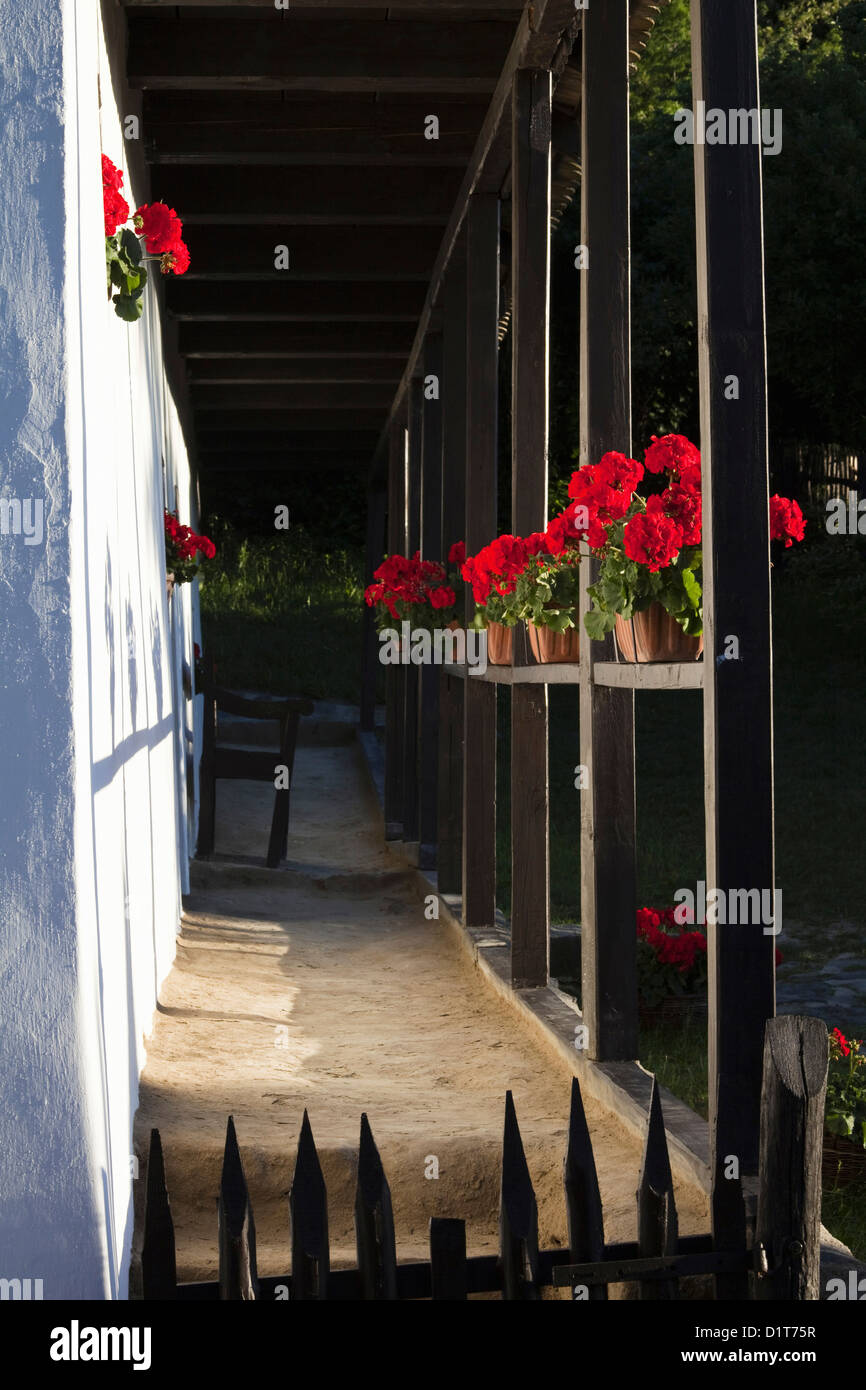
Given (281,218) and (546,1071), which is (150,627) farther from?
(281,218)

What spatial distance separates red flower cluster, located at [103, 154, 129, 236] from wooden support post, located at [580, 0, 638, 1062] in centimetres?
135

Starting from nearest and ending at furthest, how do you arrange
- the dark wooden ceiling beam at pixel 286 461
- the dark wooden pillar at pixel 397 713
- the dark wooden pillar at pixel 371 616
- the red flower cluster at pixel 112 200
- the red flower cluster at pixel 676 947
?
the red flower cluster at pixel 112 200 < the red flower cluster at pixel 676 947 < the dark wooden pillar at pixel 397 713 < the dark wooden pillar at pixel 371 616 < the dark wooden ceiling beam at pixel 286 461

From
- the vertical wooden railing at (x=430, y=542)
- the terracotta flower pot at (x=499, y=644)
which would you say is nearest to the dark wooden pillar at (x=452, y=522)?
the vertical wooden railing at (x=430, y=542)

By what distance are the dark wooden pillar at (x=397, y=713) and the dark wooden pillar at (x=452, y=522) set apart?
2902 millimetres

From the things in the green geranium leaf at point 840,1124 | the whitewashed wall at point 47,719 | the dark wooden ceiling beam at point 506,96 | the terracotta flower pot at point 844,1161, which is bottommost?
the terracotta flower pot at point 844,1161

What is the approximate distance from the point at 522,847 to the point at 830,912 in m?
4.27

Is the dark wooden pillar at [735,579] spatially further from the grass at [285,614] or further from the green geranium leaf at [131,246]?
the grass at [285,614]

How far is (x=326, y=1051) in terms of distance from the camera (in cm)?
518

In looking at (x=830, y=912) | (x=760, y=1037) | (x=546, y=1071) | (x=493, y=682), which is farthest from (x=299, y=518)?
(x=760, y=1037)

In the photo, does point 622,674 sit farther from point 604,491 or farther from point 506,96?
point 506,96

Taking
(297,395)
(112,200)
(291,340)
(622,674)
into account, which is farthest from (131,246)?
(297,395)

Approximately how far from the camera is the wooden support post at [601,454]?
4.21 metres

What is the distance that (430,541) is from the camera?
928 cm

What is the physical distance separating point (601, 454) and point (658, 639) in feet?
3.34
